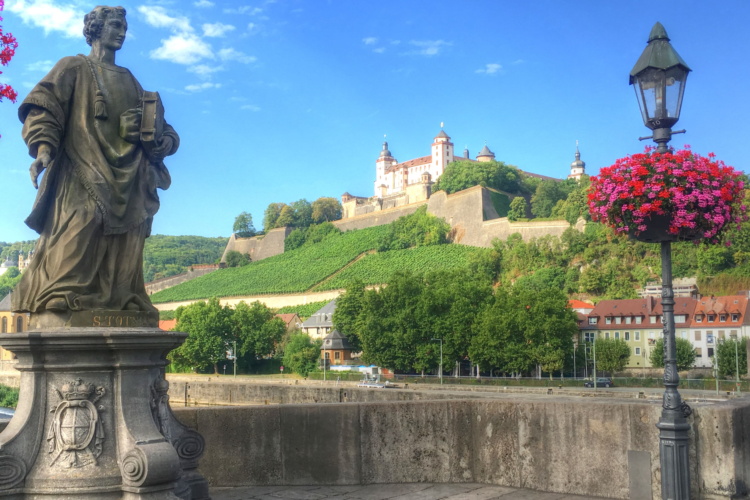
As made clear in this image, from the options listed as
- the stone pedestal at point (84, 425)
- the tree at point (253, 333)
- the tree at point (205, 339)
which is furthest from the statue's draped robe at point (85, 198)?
the tree at point (253, 333)

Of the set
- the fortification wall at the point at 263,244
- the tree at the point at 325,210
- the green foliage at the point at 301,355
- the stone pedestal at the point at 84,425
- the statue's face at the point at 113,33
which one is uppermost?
the tree at the point at 325,210

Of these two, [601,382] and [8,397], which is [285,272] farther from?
[601,382]

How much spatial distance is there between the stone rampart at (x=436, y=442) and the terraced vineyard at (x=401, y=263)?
9152 cm

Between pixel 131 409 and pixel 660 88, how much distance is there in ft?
16.4

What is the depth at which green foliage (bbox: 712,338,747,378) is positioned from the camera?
54750mm

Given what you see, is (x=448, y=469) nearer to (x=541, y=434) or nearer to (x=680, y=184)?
(x=541, y=434)

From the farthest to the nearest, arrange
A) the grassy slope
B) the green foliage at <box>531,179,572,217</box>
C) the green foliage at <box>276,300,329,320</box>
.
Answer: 1. the green foliage at <box>531,179,572,217</box>
2. the grassy slope
3. the green foliage at <box>276,300,329,320</box>

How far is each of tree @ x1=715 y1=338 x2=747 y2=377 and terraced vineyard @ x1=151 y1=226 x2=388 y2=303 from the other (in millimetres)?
67218

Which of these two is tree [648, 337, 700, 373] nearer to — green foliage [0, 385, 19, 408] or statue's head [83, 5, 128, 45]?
green foliage [0, 385, 19, 408]

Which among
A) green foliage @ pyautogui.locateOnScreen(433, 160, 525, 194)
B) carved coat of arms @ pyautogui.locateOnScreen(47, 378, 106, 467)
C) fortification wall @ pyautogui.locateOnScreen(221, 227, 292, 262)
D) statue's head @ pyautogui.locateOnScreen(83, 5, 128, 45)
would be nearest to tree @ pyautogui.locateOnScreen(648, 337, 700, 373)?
statue's head @ pyautogui.locateOnScreen(83, 5, 128, 45)

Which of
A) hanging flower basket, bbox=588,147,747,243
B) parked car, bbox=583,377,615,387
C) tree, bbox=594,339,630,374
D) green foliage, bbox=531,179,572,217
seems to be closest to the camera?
hanging flower basket, bbox=588,147,747,243

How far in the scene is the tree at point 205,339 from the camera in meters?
73.6

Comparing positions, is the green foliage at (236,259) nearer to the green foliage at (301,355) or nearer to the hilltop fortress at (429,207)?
the hilltop fortress at (429,207)

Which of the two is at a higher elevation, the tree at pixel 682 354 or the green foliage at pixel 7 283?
the green foliage at pixel 7 283
